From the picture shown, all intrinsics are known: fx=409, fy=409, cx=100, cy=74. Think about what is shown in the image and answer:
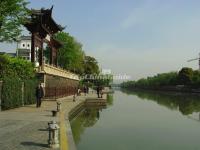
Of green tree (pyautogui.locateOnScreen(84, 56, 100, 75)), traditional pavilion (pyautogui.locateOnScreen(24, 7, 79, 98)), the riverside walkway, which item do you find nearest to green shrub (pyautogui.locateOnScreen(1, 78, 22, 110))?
the riverside walkway

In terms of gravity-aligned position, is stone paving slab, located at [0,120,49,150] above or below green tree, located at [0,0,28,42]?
below

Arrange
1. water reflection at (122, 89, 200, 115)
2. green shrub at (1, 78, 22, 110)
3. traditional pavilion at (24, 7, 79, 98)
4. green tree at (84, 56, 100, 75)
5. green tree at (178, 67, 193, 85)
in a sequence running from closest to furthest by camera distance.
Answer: green shrub at (1, 78, 22, 110) → traditional pavilion at (24, 7, 79, 98) → water reflection at (122, 89, 200, 115) → green tree at (84, 56, 100, 75) → green tree at (178, 67, 193, 85)

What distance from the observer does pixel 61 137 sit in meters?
13.6

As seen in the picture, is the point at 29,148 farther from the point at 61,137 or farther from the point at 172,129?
the point at 172,129

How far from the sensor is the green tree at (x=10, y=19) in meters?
26.8

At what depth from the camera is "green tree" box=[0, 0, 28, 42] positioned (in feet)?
87.8

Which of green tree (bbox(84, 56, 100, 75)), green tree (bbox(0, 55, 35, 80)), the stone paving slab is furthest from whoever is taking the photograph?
green tree (bbox(84, 56, 100, 75))

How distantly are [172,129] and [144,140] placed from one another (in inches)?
220

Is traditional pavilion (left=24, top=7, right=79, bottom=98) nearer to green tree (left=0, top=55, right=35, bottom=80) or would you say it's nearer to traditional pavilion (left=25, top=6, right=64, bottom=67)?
traditional pavilion (left=25, top=6, right=64, bottom=67)

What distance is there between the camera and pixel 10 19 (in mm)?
27578

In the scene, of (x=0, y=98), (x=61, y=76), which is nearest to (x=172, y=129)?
(x=0, y=98)

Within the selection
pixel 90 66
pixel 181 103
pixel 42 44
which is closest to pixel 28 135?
pixel 42 44

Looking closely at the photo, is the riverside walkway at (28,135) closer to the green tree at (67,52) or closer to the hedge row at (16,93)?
the hedge row at (16,93)

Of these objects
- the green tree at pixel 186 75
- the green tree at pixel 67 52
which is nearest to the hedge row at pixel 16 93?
the green tree at pixel 67 52
